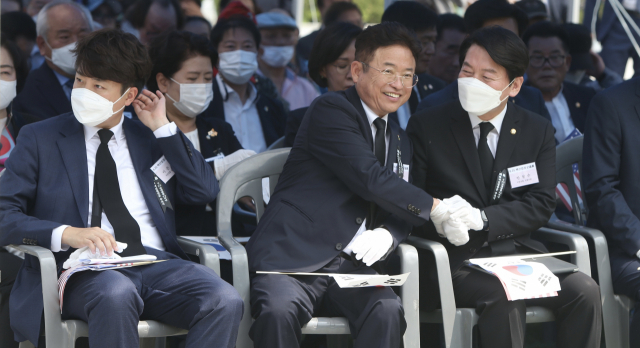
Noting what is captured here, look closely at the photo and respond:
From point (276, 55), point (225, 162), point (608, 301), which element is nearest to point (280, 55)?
point (276, 55)

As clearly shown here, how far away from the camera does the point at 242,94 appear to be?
5.45m

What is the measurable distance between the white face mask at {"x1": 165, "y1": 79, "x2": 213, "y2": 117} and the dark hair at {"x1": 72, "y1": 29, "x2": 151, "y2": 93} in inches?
29.5

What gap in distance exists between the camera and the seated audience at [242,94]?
5223 mm

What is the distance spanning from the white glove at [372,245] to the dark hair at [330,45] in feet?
4.92

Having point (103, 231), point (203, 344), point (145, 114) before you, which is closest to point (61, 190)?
point (103, 231)

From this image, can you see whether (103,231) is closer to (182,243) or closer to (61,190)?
(61,190)

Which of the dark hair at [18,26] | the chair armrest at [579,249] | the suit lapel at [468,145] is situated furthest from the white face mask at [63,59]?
the chair armrest at [579,249]

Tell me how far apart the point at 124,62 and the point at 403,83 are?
1350 mm

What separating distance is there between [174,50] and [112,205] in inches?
50.8

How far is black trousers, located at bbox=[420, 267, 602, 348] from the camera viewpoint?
3309 millimetres

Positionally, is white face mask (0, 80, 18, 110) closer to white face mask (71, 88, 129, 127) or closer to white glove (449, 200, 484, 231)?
white face mask (71, 88, 129, 127)

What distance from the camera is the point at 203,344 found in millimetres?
2902

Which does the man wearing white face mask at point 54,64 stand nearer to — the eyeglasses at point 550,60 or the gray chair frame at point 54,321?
the gray chair frame at point 54,321

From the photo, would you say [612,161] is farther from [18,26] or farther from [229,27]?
[18,26]
